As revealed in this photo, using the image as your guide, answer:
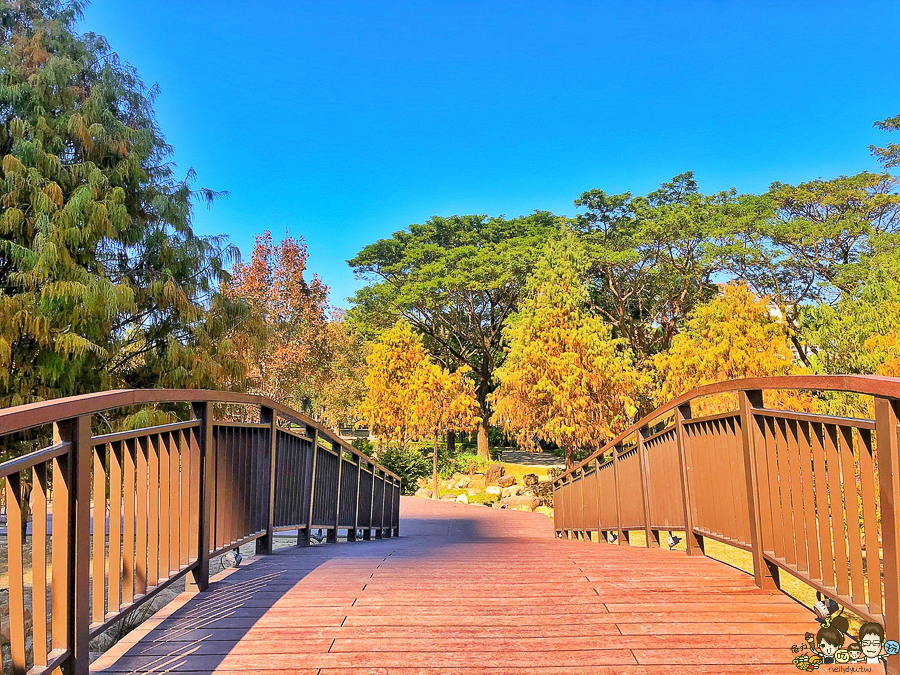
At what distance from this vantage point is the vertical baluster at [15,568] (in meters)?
1.68

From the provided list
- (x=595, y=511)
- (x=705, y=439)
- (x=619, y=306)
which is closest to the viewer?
(x=705, y=439)

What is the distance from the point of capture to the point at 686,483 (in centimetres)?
446

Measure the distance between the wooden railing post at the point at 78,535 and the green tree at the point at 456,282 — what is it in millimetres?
25776

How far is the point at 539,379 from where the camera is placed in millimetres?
17719

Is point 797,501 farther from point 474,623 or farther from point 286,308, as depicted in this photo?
point 286,308

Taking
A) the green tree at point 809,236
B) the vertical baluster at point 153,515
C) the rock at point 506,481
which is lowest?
the rock at point 506,481

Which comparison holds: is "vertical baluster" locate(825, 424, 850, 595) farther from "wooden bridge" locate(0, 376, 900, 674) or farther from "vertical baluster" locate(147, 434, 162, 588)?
"vertical baluster" locate(147, 434, 162, 588)

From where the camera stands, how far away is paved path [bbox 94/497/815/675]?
7.32 ft

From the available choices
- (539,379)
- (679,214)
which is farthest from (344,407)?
(679,214)

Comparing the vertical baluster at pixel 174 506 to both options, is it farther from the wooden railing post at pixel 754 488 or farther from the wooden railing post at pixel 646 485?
the wooden railing post at pixel 646 485

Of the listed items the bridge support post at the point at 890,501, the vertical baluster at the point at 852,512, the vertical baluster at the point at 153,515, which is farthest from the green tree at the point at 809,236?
the vertical baluster at the point at 153,515

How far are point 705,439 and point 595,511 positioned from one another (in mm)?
4227

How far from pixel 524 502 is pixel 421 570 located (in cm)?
1623

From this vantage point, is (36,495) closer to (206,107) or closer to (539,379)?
(539,379)
